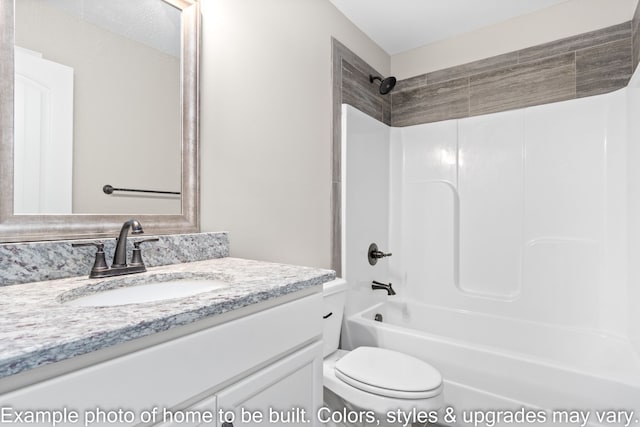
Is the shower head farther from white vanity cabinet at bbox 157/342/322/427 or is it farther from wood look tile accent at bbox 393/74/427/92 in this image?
white vanity cabinet at bbox 157/342/322/427

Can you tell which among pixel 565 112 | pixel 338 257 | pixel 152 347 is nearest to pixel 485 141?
pixel 565 112

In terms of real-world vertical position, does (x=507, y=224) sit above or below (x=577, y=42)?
below

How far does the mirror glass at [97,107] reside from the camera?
944 mm

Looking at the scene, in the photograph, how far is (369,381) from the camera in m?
1.36

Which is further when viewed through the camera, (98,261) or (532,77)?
(532,77)

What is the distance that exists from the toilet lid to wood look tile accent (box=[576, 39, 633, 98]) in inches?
74.4

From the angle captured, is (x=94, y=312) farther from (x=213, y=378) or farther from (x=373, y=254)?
(x=373, y=254)

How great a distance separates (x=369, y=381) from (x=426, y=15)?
2.20 m

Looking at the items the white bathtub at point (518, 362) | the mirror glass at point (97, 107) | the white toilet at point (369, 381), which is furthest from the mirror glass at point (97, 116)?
the white bathtub at point (518, 362)

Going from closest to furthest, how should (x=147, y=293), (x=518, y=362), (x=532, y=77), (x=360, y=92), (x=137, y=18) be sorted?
(x=147, y=293) < (x=137, y=18) < (x=518, y=362) < (x=532, y=77) < (x=360, y=92)

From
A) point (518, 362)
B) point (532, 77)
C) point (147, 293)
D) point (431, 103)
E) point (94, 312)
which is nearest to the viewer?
point (94, 312)

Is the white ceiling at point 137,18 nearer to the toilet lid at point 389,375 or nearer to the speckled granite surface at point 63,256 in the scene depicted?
the speckled granite surface at point 63,256

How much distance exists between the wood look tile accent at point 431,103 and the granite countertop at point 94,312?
1959mm

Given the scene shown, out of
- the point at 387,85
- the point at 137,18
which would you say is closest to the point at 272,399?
the point at 137,18
